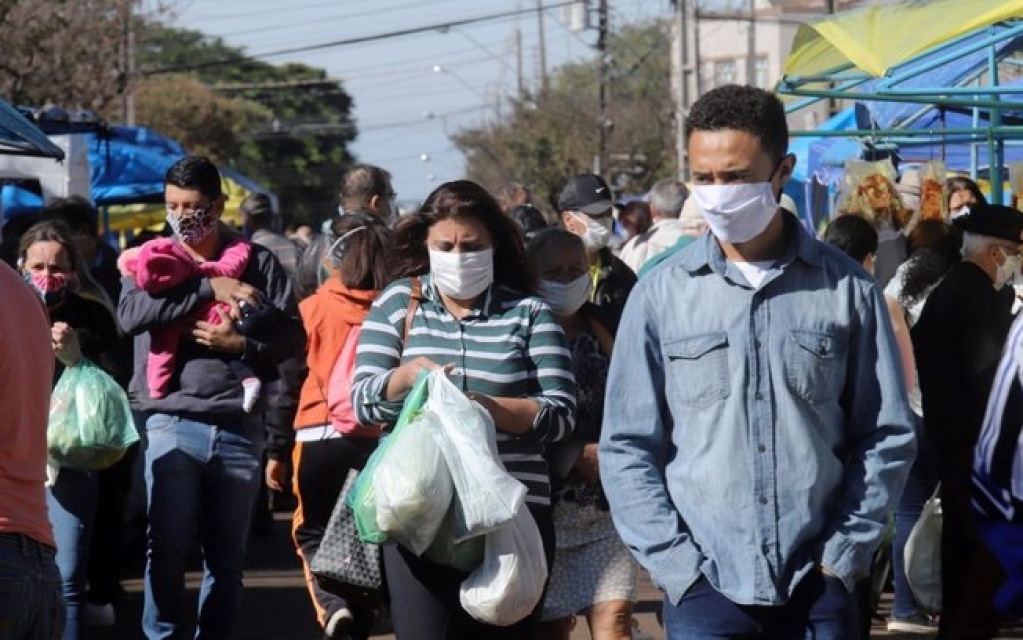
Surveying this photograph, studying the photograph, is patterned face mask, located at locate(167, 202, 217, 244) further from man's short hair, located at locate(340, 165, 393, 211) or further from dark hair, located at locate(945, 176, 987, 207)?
dark hair, located at locate(945, 176, 987, 207)

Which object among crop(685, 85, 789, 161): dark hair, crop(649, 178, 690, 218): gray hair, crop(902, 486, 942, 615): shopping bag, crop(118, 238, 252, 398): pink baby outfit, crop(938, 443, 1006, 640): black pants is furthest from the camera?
crop(649, 178, 690, 218): gray hair

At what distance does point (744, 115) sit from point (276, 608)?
666 cm

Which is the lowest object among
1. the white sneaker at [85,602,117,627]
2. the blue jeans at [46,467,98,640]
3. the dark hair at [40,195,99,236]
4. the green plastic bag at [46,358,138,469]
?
the white sneaker at [85,602,117,627]

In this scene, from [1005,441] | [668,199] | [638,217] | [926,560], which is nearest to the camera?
[1005,441]

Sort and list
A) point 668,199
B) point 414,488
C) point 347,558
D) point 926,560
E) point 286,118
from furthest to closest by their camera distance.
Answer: point 286,118 → point 668,199 → point 926,560 → point 347,558 → point 414,488

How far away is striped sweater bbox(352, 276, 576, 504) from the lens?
564cm

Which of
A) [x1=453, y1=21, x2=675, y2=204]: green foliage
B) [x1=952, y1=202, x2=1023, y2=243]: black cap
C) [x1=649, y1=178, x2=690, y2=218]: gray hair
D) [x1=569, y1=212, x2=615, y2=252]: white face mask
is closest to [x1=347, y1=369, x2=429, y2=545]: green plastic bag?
[x1=569, y1=212, x2=615, y2=252]: white face mask

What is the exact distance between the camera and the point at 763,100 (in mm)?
4375

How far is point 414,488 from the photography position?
5.26 m

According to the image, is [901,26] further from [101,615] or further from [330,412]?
[101,615]

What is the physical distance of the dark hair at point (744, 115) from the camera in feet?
14.2

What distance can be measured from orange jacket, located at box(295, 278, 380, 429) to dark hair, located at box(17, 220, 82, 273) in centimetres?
96

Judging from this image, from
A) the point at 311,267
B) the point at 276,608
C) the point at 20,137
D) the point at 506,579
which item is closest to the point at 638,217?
the point at 276,608

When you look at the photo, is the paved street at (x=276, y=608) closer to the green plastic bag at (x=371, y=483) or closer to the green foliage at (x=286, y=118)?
the green plastic bag at (x=371, y=483)
